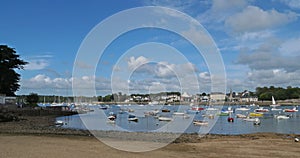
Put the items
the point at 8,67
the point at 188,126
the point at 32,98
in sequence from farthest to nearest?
the point at 32,98 → the point at 8,67 → the point at 188,126

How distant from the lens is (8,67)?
7556cm

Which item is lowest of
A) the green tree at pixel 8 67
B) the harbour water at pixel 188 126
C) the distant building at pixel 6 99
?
the harbour water at pixel 188 126

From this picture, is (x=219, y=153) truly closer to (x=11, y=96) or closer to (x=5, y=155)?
(x=5, y=155)

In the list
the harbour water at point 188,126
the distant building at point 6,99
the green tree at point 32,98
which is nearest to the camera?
the harbour water at point 188,126

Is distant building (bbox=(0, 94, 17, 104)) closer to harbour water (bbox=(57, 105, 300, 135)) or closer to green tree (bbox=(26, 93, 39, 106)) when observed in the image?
harbour water (bbox=(57, 105, 300, 135))

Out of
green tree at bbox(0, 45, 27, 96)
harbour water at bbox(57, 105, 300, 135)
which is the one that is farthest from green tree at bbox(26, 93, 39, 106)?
harbour water at bbox(57, 105, 300, 135)

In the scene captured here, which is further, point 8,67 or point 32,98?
point 32,98

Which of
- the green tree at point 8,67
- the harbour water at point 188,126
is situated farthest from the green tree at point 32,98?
the harbour water at point 188,126

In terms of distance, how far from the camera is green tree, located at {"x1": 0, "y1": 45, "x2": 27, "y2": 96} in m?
72.6

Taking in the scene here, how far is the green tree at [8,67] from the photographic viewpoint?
7262 centimetres

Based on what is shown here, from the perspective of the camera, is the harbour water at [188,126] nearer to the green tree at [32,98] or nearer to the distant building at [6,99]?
the distant building at [6,99]

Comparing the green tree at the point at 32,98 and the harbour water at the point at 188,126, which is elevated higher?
the green tree at the point at 32,98

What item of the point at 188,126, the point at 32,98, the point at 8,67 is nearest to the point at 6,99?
the point at 8,67

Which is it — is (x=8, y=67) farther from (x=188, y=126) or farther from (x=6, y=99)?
(x=188, y=126)
